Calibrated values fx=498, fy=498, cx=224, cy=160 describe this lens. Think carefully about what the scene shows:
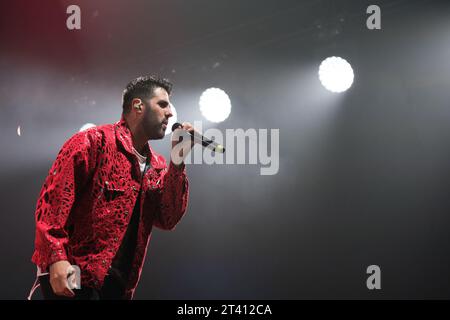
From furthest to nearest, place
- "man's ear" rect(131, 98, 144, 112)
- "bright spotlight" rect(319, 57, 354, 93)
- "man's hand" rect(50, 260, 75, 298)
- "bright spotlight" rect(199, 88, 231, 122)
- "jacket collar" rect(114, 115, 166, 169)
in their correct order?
"bright spotlight" rect(199, 88, 231, 122) → "bright spotlight" rect(319, 57, 354, 93) → "man's ear" rect(131, 98, 144, 112) → "jacket collar" rect(114, 115, 166, 169) → "man's hand" rect(50, 260, 75, 298)

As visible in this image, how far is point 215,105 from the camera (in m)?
4.01

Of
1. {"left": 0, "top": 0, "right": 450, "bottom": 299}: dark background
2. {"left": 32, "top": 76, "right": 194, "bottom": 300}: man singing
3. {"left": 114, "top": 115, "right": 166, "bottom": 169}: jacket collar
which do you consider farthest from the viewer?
{"left": 0, "top": 0, "right": 450, "bottom": 299}: dark background

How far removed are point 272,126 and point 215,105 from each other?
50 centimetres

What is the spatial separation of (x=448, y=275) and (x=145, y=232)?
211 centimetres

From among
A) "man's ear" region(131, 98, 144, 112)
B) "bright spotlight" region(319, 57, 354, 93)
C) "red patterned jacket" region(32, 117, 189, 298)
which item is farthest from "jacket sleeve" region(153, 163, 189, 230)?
"bright spotlight" region(319, 57, 354, 93)

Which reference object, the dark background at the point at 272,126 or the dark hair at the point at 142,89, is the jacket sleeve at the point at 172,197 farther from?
the dark background at the point at 272,126

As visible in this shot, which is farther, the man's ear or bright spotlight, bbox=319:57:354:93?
bright spotlight, bbox=319:57:354:93

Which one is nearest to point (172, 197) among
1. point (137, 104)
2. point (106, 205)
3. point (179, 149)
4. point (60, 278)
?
point (179, 149)

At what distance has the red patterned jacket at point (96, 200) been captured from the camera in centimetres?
175

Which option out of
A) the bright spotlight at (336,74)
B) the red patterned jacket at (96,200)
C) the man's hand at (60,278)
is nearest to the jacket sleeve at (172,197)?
the red patterned jacket at (96,200)

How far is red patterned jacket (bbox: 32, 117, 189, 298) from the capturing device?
175 cm

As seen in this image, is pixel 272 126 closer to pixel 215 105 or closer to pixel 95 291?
pixel 215 105

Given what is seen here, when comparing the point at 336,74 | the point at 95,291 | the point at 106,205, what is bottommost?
the point at 95,291

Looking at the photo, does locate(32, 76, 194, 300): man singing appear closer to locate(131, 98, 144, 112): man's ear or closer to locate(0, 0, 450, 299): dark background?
locate(131, 98, 144, 112): man's ear
